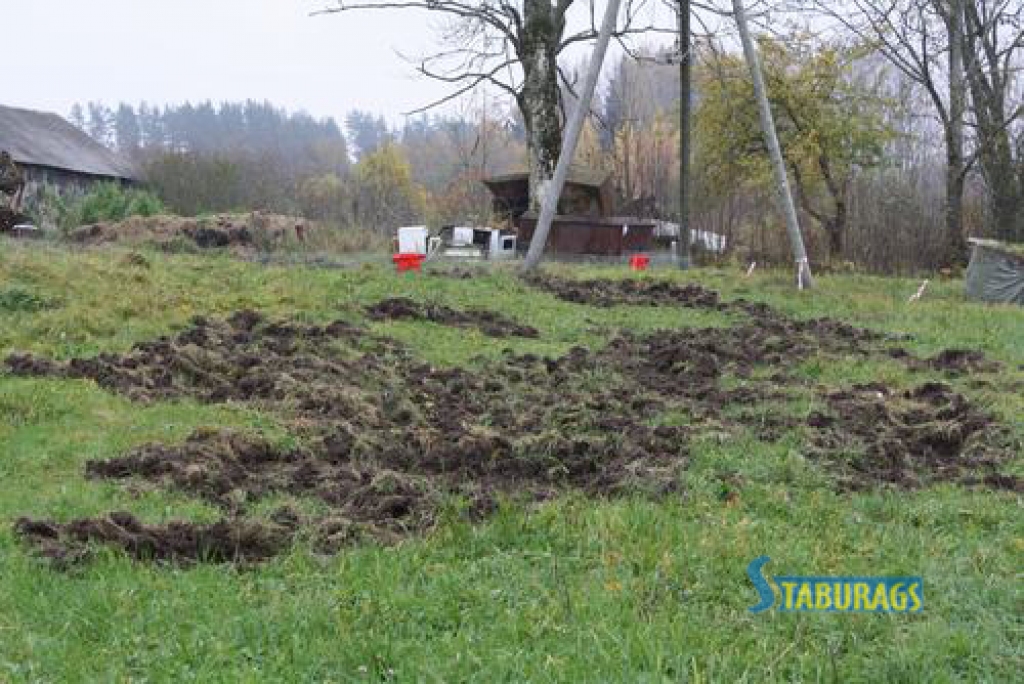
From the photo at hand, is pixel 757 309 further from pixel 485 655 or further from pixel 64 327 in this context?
pixel 485 655

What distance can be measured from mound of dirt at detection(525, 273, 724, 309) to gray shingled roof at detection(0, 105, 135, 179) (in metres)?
25.2

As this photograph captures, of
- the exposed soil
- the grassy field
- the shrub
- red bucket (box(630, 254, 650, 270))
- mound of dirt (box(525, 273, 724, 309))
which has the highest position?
the shrub

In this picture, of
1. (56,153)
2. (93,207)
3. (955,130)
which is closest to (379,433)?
(93,207)

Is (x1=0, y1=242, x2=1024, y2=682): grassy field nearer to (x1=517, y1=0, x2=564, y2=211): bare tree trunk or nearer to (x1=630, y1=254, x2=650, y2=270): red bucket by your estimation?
(x1=630, y1=254, x2=650, y2=270): red bucket

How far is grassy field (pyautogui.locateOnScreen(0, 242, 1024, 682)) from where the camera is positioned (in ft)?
9.21

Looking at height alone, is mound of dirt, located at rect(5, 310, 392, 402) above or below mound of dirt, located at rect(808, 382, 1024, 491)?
above

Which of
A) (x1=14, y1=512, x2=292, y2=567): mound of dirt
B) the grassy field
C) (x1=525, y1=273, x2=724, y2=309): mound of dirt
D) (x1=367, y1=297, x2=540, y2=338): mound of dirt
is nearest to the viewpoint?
the grassy field

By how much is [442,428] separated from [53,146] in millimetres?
34439

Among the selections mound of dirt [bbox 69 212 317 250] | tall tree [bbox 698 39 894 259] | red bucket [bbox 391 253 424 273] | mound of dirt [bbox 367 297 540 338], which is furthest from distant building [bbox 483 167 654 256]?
mound of dirt [bbox 367 297 540 338]

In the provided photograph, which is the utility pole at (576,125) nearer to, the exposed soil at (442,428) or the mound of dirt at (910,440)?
the exposed soil at (442,428)

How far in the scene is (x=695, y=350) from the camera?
8617mm

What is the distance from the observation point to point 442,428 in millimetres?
5785

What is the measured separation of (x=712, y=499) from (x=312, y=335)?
16.4ft

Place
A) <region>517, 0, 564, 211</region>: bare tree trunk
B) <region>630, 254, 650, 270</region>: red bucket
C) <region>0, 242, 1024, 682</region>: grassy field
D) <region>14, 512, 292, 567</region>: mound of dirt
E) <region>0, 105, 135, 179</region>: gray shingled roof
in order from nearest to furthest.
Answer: <region>0, 242, 1024, 682</region>: grassy field
<region>14, 512, 292, 567</region>: mound of dirt
<region>630, 254, 650, 270</region>: red bucket
<region>517, 0, 564, 211</region>: bare tree trunk
<region>0, 105, 135, 179</region>: gray shingled roof
